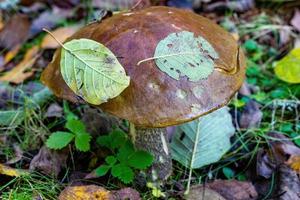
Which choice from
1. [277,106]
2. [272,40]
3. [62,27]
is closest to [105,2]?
[62,27]

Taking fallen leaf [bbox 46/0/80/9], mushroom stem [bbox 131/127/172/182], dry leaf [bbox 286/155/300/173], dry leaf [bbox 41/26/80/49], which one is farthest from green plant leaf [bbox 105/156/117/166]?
fallen leaf [bbox 46/0/80/9]

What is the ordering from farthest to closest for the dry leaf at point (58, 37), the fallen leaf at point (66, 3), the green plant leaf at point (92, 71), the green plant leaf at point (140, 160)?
1. the fallen leaf at point (66, 3)
2. the dry leaf at point (58, 37)
3. the green plant leaf at point (140, 160)
4. the green plant leaf at point (92, 71)

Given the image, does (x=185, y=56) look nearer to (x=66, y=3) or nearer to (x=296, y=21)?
(x=296, y=21)

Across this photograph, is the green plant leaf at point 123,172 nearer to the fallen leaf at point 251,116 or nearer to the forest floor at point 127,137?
the forest floor at point 127,137

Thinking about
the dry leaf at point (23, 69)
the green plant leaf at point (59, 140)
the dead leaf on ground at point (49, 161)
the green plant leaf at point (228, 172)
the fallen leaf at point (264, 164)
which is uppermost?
the green plant leaf at point (59, 140)

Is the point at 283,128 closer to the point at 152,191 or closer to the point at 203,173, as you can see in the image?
the point at 203,173

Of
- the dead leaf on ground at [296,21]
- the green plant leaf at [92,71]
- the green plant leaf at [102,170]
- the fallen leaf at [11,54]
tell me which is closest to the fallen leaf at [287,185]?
the green plant leaf at [102,170]

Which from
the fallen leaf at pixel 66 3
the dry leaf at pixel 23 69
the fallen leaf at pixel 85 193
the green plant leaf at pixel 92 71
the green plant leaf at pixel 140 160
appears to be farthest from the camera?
the fallen leaf at pixel 66 3
